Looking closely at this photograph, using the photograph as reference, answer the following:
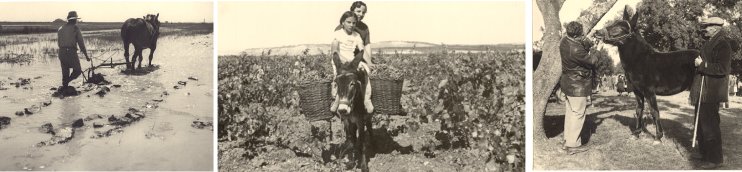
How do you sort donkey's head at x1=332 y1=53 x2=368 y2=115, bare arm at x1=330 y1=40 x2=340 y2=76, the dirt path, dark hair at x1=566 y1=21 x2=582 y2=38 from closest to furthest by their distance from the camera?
1. donkey's head at x1=332 y1=53 x2=368 y2=115
2. bare arm at x1=330 y1=40 x2=340 y2=76
3. dark hair at x1=566 y1=21 x2=582 y2=38
4. the dirt path

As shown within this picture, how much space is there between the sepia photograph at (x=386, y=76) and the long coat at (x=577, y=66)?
1.13 ft

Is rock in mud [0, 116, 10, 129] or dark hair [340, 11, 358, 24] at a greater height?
dark hair [340, 11, 358, 24]

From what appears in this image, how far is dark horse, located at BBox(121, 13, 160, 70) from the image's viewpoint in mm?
5961

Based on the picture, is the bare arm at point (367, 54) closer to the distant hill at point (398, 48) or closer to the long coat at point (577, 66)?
the distant hill at point (398, 48)

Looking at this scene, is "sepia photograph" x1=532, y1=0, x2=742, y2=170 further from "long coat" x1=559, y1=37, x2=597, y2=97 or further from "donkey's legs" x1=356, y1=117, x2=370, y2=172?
"donkey's legs" x1=356, y1=117, x2=370, y2=172

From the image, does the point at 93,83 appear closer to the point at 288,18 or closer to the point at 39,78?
the point at 39,78

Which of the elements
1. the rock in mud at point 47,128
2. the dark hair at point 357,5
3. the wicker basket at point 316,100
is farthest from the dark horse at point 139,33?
the dark hair at point 357,5

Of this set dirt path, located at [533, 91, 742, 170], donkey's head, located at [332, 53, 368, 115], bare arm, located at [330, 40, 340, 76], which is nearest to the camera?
donkey's head, located at [332, 53, 368, 115]

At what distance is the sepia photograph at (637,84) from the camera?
5.86 meters

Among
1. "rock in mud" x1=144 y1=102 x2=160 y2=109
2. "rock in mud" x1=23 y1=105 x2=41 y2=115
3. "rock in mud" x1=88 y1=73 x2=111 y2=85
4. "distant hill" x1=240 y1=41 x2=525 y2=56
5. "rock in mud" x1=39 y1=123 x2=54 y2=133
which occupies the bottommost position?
"rock in mud" x1=39 y1=123 x2=54 y2=133

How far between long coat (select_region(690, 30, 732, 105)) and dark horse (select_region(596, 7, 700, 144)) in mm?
71

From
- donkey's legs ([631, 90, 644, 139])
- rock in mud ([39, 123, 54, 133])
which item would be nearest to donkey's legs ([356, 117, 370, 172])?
donkey's legs ([631, 90, 644, 139])

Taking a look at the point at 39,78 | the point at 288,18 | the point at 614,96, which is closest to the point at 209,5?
the point at 288,18

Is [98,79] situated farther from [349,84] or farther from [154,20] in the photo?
[349,84]
